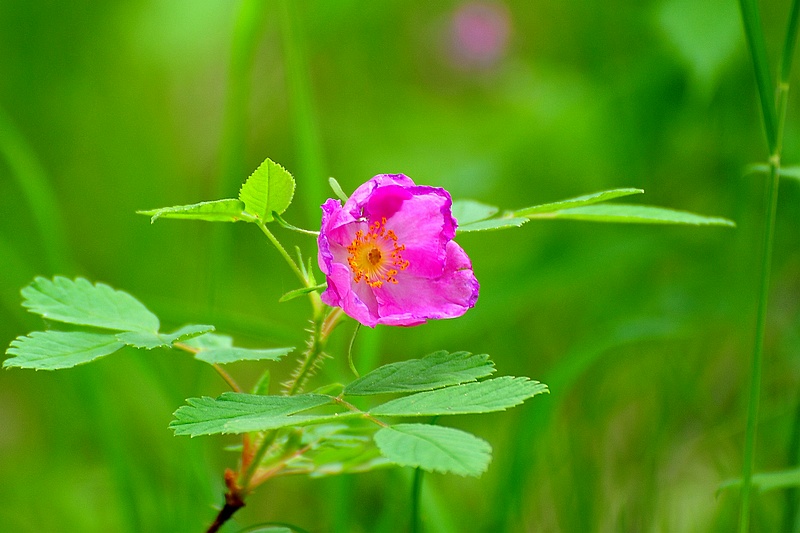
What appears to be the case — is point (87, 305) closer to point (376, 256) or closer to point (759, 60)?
point (376, 256)

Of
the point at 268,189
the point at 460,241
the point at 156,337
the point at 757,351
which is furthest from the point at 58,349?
the point at 460,241

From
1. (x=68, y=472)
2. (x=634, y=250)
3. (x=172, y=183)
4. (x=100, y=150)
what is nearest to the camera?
(x=634, y=250)

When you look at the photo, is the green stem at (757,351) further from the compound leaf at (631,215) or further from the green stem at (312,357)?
the green stem at (312,357)

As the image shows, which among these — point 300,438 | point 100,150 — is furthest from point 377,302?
point 100,150

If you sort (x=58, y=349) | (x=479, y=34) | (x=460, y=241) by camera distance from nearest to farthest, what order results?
(x=58, y=349) → (x=460, y=241) → (x=479, y=34)

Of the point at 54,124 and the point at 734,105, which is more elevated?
the point at 54,124

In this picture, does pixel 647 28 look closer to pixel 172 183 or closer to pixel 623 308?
pixel 623 308

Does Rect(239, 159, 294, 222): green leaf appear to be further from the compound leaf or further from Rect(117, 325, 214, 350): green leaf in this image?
the compound leaf
